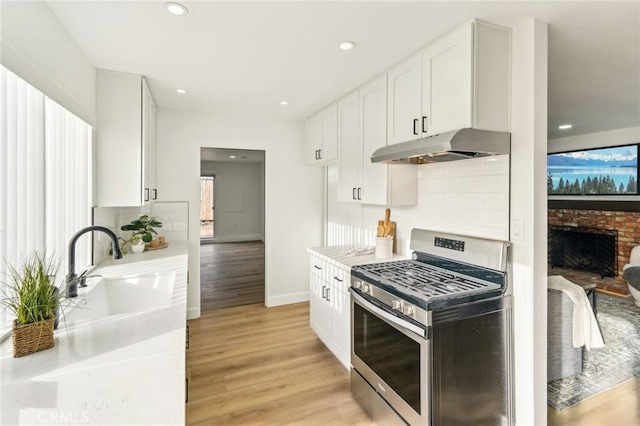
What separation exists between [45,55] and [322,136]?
2.55 meters

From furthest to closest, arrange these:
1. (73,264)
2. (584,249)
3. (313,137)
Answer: (584,249) < (313,137) < (73,264)

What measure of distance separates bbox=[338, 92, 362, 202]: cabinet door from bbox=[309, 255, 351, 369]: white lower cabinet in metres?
0.75

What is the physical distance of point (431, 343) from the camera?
1.61 m

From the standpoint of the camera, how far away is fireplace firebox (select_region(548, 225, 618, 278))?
522 cm

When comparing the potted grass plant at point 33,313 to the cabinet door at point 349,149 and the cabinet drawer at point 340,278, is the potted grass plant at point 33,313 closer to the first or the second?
the cabinet drawer at point 340,278

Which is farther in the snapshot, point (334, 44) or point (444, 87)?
point (334, 44)

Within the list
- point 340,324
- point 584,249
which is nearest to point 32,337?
point 340,324

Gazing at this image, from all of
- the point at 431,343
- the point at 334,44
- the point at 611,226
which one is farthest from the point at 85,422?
the point at 611,226

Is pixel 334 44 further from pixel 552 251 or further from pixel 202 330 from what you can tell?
pixel 552 251

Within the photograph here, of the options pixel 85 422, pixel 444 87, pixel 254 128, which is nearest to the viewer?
pixel 85 422

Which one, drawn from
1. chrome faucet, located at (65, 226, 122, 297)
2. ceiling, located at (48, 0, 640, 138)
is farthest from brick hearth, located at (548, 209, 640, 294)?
chrome faucet, located at (65, 226, 122, 297)

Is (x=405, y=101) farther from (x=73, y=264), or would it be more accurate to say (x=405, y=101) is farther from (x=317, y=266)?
(x=73, y=264)

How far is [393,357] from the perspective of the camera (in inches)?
73.8

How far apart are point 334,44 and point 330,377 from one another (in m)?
2.48
